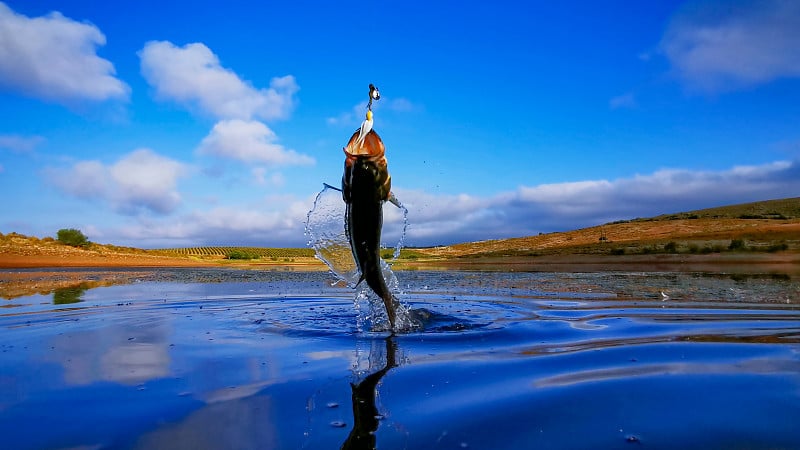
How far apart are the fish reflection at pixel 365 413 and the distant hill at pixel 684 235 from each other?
94.5ft

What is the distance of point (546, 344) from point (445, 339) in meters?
1.04

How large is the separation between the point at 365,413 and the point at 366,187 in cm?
177

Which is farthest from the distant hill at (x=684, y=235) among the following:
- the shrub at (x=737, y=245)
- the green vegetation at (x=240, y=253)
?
the green vegetation at (x=240, y=253)

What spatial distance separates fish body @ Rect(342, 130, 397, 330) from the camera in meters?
3.71

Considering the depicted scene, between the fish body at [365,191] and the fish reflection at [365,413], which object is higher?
the fish body at [365,191]

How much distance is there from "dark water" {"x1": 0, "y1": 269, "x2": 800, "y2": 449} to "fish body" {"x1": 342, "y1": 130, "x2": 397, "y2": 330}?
1.00 metres

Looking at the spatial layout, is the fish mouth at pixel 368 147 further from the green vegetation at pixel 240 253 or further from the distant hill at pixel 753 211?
the green vegetation at pixel 240 253

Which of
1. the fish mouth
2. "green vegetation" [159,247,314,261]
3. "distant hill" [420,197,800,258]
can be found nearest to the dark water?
the fish mouth

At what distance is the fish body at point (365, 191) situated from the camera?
12.2 feet

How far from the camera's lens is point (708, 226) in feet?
132

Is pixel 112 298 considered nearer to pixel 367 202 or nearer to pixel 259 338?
pixel 259 338

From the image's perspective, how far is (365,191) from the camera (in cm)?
387

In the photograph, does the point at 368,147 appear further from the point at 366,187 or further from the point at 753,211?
the point at 753,211

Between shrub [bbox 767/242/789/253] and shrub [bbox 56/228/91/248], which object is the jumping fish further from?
shrub [bbox 56/228/91/248]
